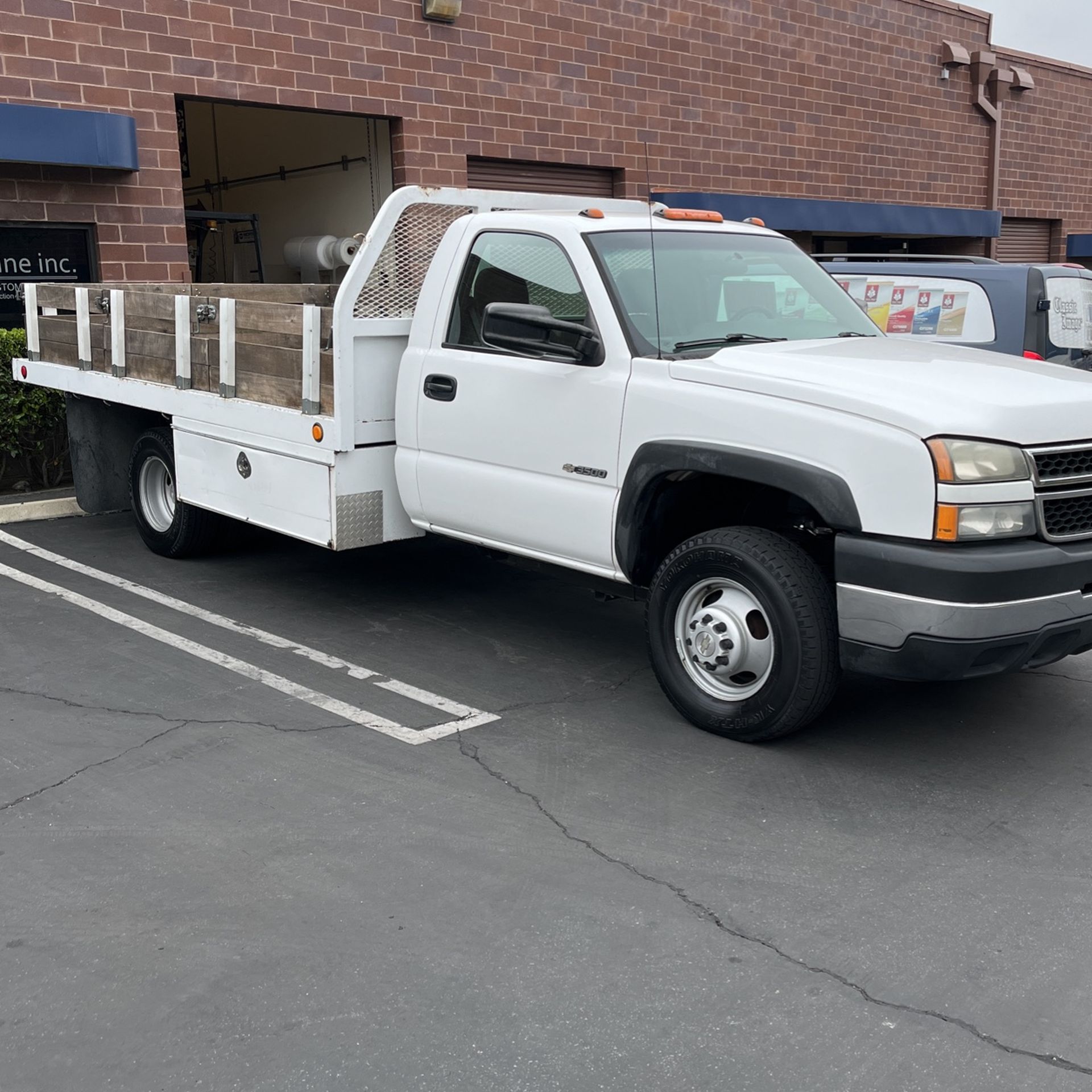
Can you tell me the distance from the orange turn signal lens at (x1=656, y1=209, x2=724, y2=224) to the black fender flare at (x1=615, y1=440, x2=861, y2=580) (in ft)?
5.35

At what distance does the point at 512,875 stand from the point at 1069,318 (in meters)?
7.06

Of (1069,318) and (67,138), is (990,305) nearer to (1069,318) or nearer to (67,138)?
(1069,318)

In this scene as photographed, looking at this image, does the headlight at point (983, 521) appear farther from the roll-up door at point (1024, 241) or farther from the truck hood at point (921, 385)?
the roll-up door at point (1024, 241)

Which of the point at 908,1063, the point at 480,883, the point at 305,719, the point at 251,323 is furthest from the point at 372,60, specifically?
the point at 908,1063

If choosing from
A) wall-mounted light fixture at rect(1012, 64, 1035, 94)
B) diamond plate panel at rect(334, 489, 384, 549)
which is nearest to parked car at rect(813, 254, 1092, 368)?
diamond plate panel at rect(334, 489, 384, 549)

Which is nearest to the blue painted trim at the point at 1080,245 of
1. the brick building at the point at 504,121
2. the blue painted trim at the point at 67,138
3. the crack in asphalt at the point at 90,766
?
the brick building at the point at 504,121

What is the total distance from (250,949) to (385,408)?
11.1 feet

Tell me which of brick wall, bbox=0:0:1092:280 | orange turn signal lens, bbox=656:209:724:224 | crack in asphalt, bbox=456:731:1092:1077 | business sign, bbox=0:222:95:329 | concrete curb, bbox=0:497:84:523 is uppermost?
brick wall, bbox=0:0:1092:280

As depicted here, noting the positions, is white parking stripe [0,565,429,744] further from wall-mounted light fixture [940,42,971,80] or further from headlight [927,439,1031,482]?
wall-mounted light fixture [940,42,971,80]

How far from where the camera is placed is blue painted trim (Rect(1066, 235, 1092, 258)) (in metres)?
23.2

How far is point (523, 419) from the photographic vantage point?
5672 millimetres

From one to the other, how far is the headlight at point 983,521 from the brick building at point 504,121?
893cm

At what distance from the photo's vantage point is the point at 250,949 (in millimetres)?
3520

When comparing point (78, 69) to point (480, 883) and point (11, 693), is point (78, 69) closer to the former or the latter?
point (11, 693)
